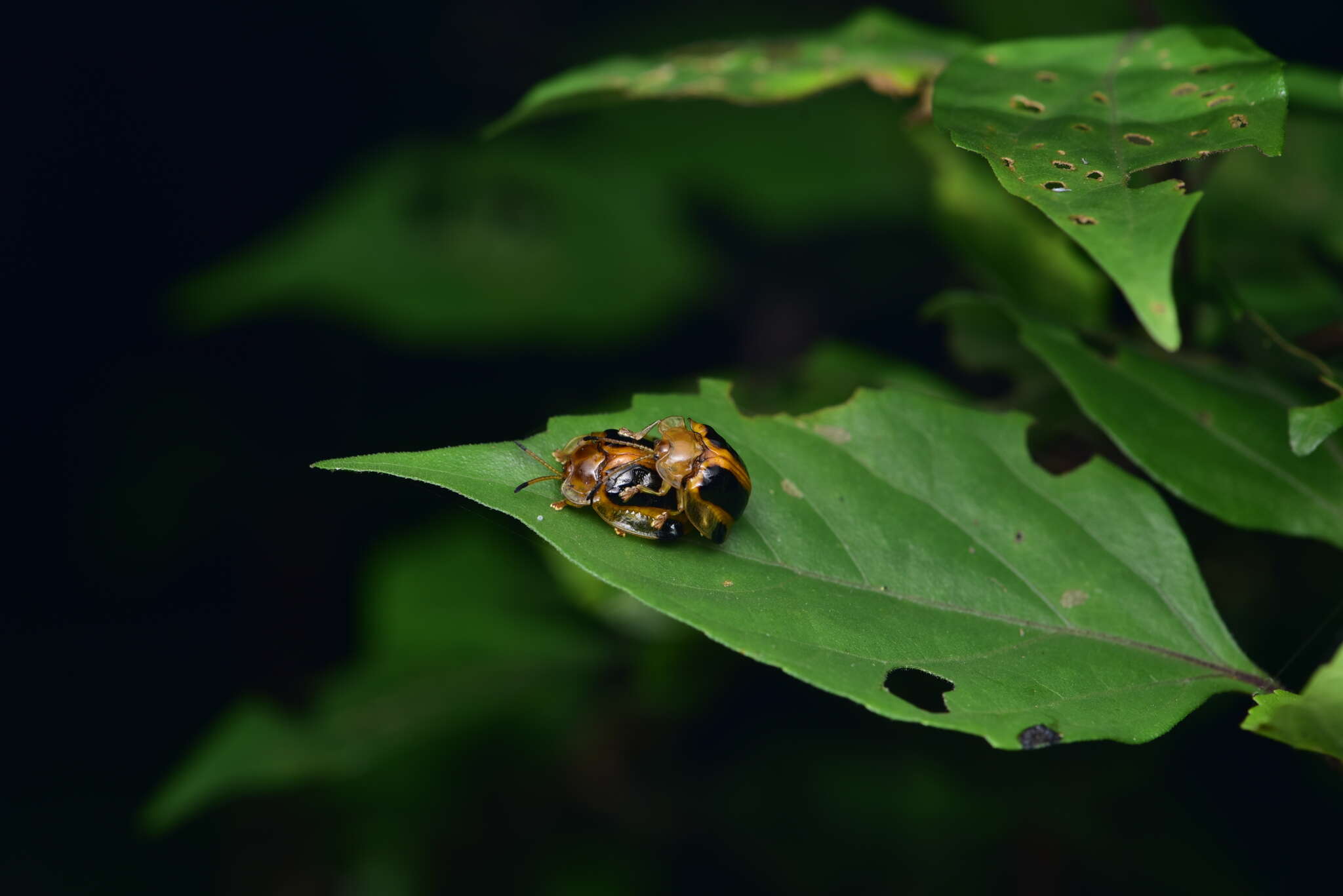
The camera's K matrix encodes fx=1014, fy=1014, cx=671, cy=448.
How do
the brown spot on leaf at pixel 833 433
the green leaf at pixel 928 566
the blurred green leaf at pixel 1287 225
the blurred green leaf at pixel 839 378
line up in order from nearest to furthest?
1. the green leaf at pixel 928 566
2. the brown spot on leaf at pixel 833 433
3. the blurred green leaf at pixel 1287 225
4. the blurred green leaf at pixel 839 378

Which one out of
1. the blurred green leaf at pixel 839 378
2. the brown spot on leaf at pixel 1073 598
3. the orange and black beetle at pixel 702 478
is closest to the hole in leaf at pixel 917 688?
the brown spot on leaf at pixel 1073 598

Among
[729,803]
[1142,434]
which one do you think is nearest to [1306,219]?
[1142,434]

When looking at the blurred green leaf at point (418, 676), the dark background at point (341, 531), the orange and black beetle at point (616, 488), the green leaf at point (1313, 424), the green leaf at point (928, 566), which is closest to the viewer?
the green leaf at point (928, 566)

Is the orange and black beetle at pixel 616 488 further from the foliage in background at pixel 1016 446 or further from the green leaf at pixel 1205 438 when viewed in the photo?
the green leaf at pixel 1205 438

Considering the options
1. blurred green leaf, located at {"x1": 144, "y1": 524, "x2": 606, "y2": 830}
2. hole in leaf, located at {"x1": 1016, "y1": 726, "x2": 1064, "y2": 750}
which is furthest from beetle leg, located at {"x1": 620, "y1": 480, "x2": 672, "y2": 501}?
blurred green leaf, located at {"x1": 144, "y1": 524, "x2": 606, "y2": 830}

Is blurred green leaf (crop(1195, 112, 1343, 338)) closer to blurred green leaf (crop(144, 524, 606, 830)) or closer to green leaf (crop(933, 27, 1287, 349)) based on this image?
green leaf (crop(933, 27, 1287, 349))

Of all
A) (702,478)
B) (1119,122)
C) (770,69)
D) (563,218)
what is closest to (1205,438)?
(1119,122)

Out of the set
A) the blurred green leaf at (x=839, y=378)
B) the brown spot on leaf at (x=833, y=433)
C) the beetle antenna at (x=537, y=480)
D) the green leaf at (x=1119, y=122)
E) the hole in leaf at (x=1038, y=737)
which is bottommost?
the blurred green leaf at (x=839, y=378)
